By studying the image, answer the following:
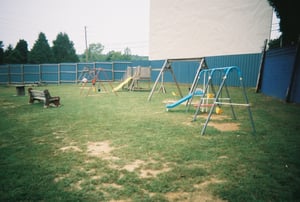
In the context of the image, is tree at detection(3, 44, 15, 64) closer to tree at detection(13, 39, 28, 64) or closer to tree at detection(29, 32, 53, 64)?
tree at detection(13, 39, 28, 64)

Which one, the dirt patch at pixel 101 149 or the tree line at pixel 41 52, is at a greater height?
the tree line at pixel 41 52

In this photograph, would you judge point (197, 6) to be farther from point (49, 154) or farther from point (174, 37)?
point (49, 154)

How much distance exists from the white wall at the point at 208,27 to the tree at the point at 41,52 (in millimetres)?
21083

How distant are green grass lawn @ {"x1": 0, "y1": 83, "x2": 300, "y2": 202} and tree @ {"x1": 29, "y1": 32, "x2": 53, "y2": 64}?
34.2 metres

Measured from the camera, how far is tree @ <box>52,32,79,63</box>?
127ft

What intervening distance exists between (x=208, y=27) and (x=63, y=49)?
2947 centimetres

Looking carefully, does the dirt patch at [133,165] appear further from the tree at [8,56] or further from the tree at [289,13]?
the tree at [8,56]

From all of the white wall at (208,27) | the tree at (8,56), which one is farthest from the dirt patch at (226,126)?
the tree at (8,56)

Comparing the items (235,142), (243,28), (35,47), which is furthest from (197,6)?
(35,47)

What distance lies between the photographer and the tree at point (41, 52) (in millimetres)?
34312

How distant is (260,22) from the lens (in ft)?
67.5

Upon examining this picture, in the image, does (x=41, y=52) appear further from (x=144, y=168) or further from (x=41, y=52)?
(x=144, y=168)

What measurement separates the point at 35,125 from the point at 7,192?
3457 millimetres

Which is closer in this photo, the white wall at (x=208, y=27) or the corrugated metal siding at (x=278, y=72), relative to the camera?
the corrugated metal siding at (x=278, y=72)
